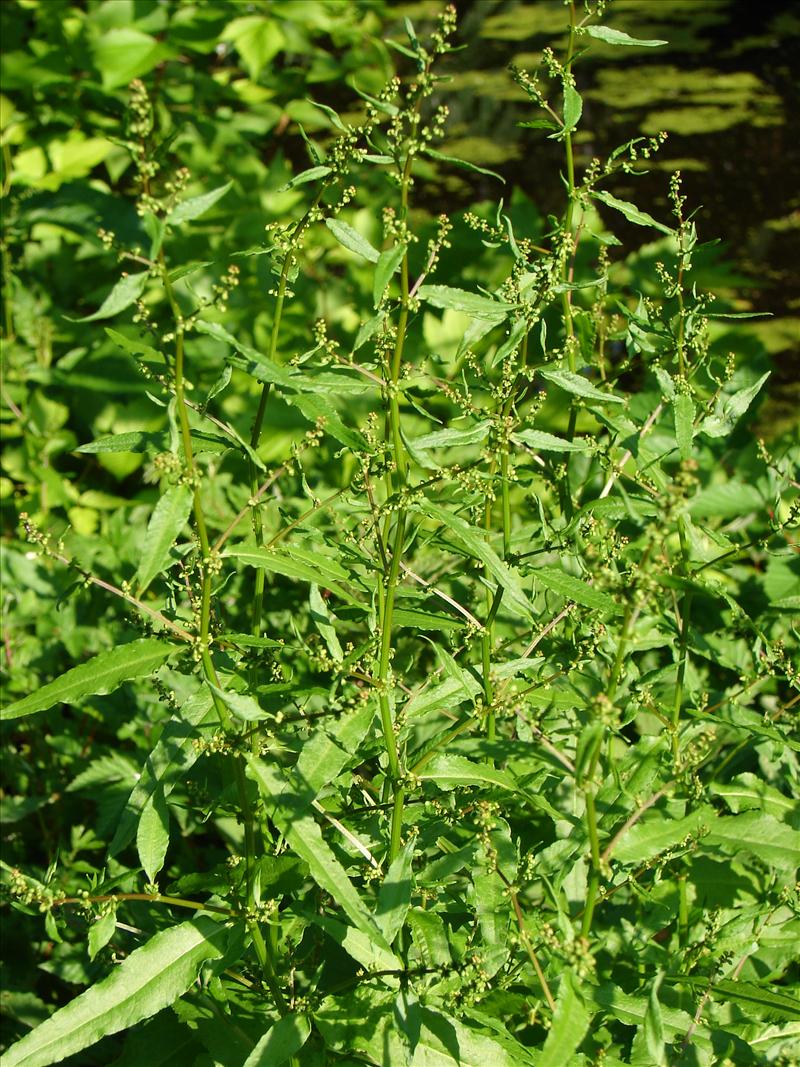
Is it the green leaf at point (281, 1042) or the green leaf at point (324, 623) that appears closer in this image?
the green leaf at point (281, 1042)

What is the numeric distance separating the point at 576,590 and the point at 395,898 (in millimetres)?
429

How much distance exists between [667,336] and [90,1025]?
1.12 m

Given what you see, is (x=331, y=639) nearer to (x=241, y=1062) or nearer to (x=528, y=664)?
(x=528, y=664)

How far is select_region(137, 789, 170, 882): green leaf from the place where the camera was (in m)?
1.29

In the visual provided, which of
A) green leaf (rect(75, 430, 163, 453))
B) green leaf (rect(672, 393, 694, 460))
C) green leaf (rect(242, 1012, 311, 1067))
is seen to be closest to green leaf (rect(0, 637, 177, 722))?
green leaf (rect(75, 430, 163, 453))

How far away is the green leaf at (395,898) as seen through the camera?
1.17 meters

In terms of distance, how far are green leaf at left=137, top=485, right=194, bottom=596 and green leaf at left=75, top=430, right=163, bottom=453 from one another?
0.32 feet

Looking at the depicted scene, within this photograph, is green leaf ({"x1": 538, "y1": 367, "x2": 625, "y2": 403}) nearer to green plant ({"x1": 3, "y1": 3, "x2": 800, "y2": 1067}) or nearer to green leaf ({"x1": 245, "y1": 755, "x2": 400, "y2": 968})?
green plant ({"x1": 3, "y1": 3, "x2": 800, "y2": 1067})

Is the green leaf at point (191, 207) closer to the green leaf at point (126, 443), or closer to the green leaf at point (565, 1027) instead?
the green leaf at point (126, 443)

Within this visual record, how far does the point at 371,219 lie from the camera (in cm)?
381

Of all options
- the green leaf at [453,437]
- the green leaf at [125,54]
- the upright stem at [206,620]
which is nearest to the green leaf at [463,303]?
the green leaf at [453,437]

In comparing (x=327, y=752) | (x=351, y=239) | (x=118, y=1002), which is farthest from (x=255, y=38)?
(x=118, y=1002)

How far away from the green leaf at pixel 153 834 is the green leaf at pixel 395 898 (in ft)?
0.87

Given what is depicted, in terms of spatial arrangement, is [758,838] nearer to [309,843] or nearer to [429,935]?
[429,935]
